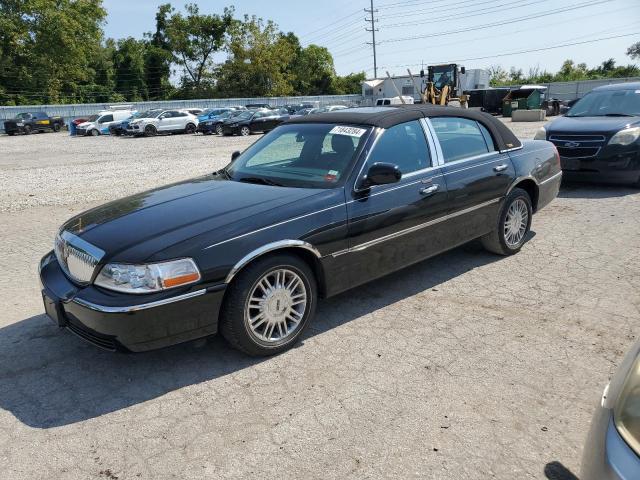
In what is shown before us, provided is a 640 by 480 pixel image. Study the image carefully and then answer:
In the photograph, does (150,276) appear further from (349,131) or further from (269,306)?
(349,131)

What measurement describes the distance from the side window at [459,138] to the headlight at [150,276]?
264 centimetres

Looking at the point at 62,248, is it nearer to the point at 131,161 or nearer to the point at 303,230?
the point at 303,230

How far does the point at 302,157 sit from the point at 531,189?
2.79 metres

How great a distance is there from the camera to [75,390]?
3.39 m

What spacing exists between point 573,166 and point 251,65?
59.1 meters

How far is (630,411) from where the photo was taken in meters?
1.80

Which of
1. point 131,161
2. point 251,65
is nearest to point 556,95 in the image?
point 251,65

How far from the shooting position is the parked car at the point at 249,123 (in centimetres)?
2775

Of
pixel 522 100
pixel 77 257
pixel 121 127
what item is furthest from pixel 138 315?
pixel 522 100

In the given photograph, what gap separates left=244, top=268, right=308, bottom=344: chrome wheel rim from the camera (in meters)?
3.58

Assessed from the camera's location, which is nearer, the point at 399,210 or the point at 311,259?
the point at 311,259

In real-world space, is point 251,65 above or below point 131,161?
above

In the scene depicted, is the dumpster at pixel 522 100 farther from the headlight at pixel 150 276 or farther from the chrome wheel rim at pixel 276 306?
the headlight at pixel 150 276

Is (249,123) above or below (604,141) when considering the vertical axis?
above
